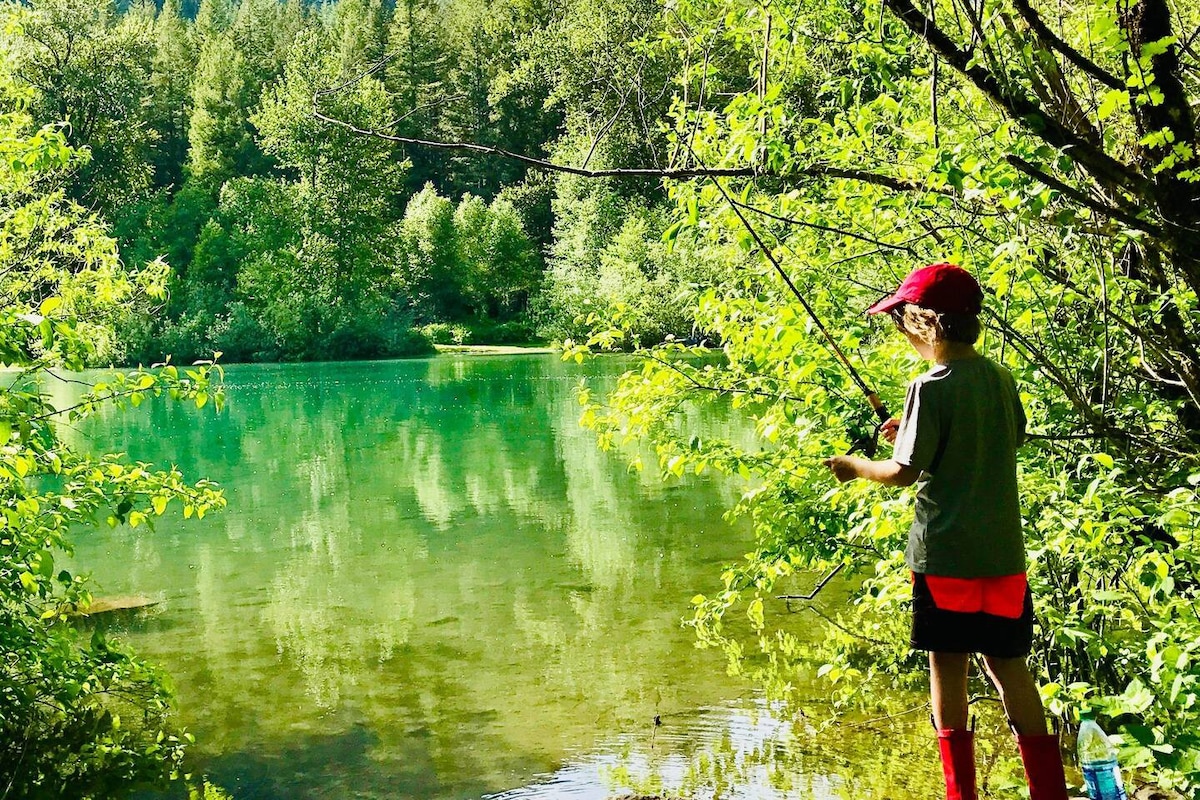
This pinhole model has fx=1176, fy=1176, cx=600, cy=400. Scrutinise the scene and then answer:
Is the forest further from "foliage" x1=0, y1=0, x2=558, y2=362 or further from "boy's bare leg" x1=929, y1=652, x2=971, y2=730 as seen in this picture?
"foliage" x1=0, y1=0, x2=558, y2=362

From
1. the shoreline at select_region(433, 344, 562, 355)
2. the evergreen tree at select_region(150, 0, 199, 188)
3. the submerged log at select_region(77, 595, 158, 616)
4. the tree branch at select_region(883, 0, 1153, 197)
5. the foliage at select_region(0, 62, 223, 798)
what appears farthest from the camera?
the evergreen tree at select_region(150, 0, 199, 188)

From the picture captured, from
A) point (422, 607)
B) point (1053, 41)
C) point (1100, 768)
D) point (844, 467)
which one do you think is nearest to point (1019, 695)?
point (1100, 768)

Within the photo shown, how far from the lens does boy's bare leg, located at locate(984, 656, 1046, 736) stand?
3451 millimetres

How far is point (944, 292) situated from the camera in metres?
3.41

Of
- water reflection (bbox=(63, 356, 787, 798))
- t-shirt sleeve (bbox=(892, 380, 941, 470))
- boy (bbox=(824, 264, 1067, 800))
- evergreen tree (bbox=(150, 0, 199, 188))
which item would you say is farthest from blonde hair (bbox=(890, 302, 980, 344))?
evergreen tree (bbox=(150, 0, 199, 188))

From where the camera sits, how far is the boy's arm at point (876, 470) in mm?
3311

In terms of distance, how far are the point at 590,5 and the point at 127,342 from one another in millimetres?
45448

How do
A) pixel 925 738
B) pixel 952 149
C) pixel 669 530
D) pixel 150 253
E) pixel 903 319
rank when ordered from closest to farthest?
pixel 903 319 < pixel 952 149 < pixel 925 738 < pixel 669 530 < pixel 150 253

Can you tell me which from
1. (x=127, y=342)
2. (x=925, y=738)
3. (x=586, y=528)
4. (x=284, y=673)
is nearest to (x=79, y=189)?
(x=127, y=342)

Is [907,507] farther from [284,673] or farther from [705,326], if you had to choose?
[284,673]

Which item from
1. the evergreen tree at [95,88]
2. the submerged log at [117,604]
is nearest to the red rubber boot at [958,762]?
the submerged log at [117,604]

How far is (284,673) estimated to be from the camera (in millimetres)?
8484

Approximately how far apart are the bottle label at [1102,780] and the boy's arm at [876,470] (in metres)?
0.91

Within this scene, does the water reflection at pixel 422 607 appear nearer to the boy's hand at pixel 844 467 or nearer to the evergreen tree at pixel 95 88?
the boy's hand at pixel 844 467
